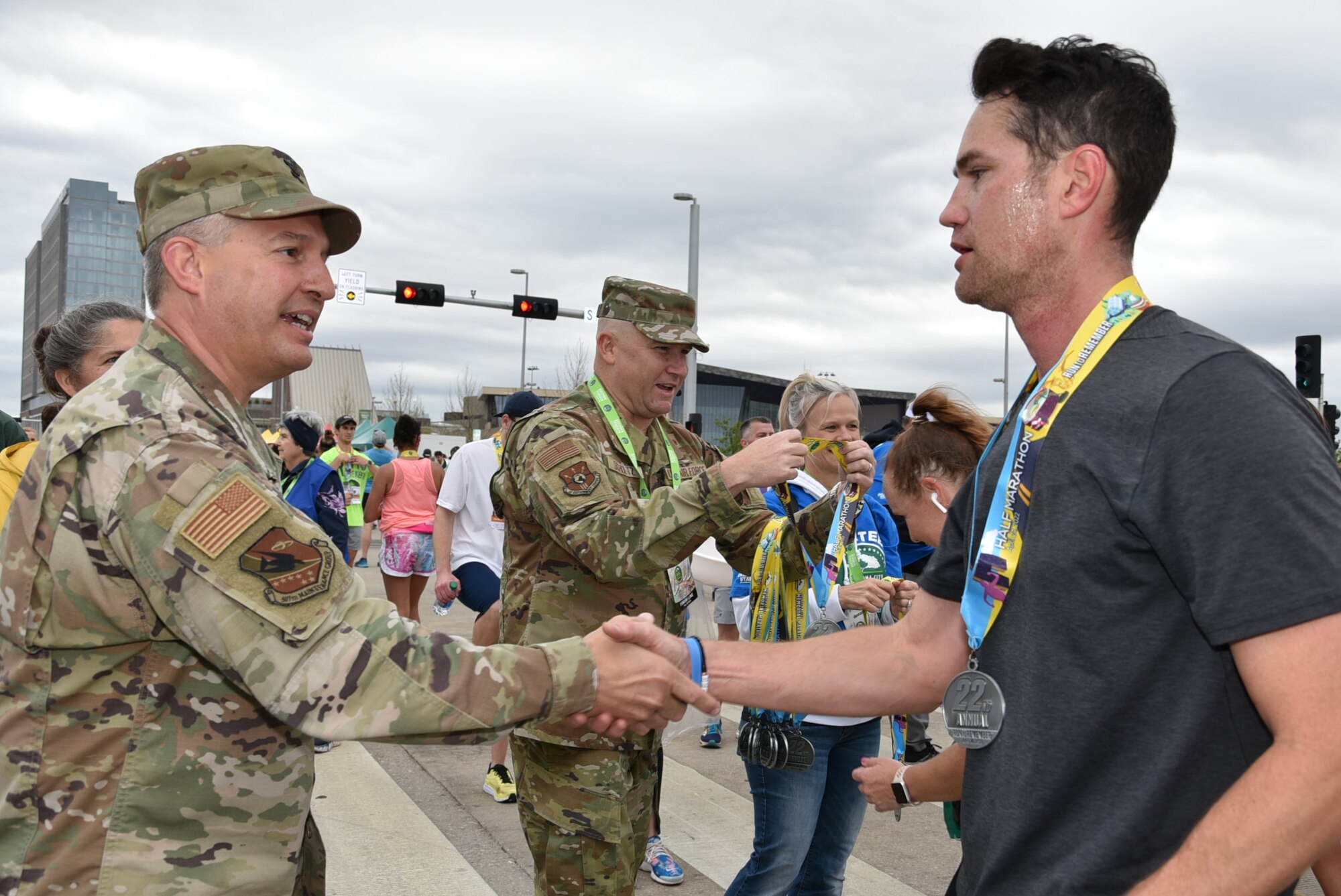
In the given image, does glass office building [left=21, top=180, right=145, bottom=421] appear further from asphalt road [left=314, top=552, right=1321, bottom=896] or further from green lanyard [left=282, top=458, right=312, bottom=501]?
asphalt road [left=314, top=552, right=1321, bottom=896]

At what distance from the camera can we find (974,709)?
1765 millimetres

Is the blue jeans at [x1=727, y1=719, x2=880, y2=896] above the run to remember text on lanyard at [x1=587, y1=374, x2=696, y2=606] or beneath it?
beneath

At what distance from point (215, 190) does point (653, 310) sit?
183 centimetres

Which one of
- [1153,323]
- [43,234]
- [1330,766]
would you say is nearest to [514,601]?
[1153,323]

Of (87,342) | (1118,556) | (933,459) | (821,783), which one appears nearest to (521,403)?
(87,342)

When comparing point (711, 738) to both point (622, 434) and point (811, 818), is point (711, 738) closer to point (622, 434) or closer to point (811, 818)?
point (811, 818)

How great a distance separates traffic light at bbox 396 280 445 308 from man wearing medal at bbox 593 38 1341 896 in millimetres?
18965

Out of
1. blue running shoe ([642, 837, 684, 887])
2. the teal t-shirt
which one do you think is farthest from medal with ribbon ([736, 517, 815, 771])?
the teal t-shirt

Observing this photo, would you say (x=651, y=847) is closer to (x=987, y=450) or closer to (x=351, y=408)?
(x=987, y=450)

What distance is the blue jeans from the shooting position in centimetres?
338

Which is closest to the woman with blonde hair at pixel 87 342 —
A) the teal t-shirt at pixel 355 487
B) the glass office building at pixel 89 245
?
the teal t-shirt at pixel 355 487

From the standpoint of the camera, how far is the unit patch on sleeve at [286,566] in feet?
5.94

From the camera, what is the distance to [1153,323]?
1.67 metres

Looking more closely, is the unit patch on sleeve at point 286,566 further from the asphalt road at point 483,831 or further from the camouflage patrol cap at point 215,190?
the asphalt road at point 483,831
